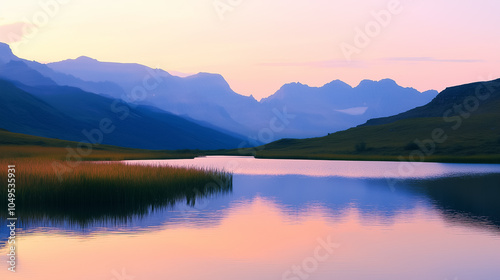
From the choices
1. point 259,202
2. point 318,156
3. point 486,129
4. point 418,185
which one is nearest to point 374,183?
point 418,185

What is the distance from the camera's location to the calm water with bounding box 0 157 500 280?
19.4 metres

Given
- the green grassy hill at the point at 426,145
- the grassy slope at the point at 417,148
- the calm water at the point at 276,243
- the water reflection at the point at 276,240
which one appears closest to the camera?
the calm water at the point at 276,243

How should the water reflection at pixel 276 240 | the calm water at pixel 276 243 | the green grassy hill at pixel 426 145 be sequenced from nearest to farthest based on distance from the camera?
1. the calm water at pixel 276 243
2. the water reflection at pixel 276 240
3. the green grassy hill at pixel 426 145

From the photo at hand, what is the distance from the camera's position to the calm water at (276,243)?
19.4 meters

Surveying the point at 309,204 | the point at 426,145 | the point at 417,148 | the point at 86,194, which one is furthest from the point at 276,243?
the point at 426,145

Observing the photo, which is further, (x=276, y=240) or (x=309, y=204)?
(x=309, y=204)

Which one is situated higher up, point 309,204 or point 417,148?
point 417,148

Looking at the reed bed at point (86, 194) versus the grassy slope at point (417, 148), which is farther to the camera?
the grassy slope at point (417, 148)

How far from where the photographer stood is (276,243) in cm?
2503

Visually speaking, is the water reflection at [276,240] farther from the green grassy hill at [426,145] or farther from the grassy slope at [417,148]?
the green grassy hill at [426,145]

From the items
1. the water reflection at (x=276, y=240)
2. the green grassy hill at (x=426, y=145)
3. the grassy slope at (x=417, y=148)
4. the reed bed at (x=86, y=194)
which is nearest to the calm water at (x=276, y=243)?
the water reflection at (x=276, y=240)

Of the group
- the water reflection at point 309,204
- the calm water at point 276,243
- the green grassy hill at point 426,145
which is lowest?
the calm water at point 276,243

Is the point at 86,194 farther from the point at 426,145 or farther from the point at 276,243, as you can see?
the point at 426,145

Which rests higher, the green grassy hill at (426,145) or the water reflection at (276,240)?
the green grassy hill at (426,145)
